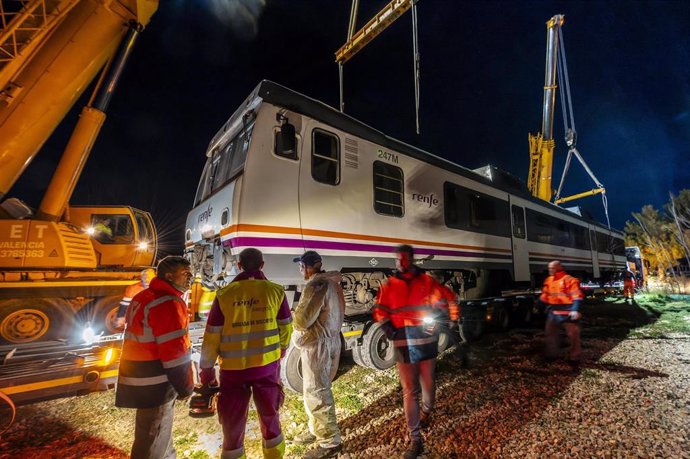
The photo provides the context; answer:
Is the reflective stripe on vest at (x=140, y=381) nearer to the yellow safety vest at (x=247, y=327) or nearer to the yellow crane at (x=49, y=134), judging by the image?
the yellow safety vest at (x=247, y=327)

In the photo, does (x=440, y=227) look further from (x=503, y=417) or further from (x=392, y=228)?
(x=503, y=417)

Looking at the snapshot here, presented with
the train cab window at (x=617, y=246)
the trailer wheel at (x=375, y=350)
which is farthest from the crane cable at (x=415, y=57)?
the train cab window at (x=617, y=246)

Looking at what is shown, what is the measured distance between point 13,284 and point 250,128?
5.98 metres

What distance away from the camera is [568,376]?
4465mm

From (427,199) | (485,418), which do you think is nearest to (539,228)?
(427,199)

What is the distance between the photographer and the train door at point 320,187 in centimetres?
405

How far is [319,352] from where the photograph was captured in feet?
9.23

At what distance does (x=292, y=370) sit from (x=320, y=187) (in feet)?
8.01

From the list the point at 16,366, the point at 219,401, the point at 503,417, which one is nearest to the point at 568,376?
the point at 503,417

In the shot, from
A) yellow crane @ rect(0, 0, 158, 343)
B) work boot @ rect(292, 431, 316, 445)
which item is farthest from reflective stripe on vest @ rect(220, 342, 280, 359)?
yellow crane @ rect(0, 0, 158, 343)

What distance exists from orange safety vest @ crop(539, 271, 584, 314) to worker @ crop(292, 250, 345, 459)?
14.7ft

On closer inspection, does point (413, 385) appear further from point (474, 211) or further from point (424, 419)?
point (474, 211)

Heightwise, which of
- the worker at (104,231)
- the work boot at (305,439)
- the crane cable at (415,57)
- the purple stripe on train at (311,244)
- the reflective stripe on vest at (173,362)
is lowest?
the work boot at (305,439)

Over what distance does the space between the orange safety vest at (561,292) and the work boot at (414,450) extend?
4040mm
